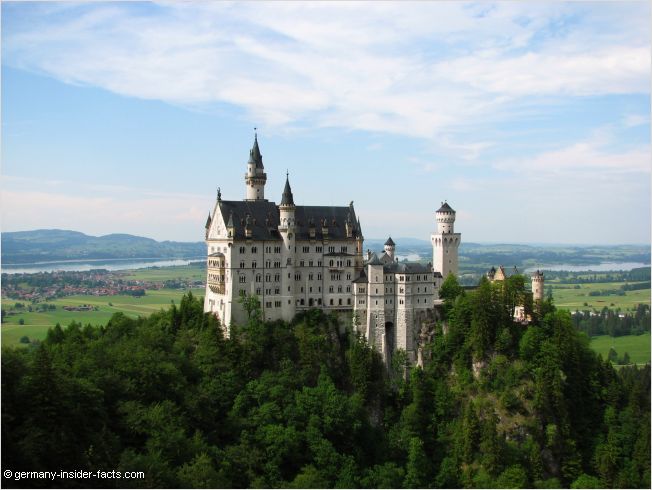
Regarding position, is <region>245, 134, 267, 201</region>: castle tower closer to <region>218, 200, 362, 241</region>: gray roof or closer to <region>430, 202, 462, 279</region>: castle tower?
<region>218, 200, 362, 241</region>: gray roof

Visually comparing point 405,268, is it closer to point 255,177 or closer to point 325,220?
point 325,220

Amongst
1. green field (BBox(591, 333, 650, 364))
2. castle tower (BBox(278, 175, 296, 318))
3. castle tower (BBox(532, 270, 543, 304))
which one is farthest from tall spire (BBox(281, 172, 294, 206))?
green field (BBox(591, 333, 650, 364))

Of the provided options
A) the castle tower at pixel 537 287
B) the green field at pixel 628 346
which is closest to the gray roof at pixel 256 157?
the castle tower at pixel 537 287

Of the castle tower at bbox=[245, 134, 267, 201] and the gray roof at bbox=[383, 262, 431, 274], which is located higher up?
the castle tower at bbox=[245, 134, 267, 201]

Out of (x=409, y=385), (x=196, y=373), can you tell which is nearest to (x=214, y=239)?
(x=196, y=373)

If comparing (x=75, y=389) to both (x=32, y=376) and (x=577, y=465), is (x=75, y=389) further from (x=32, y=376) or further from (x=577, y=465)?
(x=577, y=465)

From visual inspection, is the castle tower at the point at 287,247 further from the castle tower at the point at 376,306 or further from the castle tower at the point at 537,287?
the castle tower at the point at 537,287

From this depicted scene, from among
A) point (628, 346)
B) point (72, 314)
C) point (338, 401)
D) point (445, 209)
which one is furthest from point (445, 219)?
point (72, 314)
